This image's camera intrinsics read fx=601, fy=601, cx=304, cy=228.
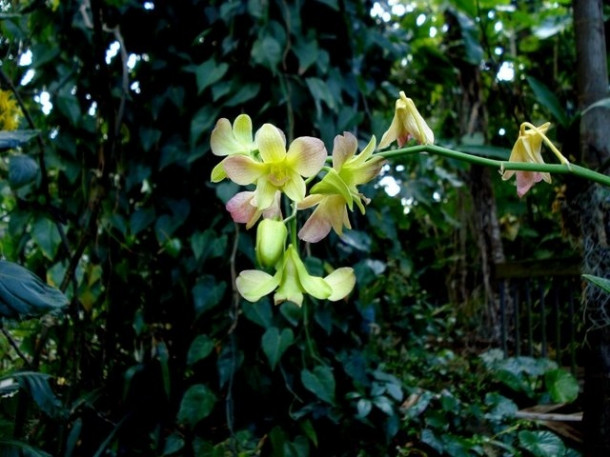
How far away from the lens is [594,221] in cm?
103

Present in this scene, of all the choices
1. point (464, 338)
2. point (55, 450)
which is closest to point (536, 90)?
point (55, 450)

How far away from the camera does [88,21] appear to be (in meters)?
1.38

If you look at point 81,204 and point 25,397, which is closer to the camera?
point 25,397

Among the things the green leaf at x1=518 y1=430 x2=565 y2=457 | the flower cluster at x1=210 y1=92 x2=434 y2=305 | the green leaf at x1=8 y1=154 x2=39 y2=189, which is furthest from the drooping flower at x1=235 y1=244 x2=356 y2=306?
the green leaf at x1=518 y1=430 x2=565 y2=457

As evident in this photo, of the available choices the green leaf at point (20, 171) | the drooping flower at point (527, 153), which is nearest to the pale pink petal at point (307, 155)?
the drooping flower at point (527, 153)

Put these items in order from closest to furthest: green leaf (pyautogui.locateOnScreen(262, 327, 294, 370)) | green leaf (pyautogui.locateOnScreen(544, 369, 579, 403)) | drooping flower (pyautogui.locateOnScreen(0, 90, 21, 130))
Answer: drooping flower (pyautogui.locateOnScreen(0, 90, 21, 130)) < green leaf (pyautogui.locateOnScreen(262, 327, 294, 370)) < green leaf (pyautogui.locateOnScreen(544, 369, 579, 403))

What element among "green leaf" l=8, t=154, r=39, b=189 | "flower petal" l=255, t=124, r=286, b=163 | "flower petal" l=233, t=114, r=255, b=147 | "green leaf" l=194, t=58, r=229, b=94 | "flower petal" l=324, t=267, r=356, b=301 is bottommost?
"flower petal" l=324, t=267, r=356, b=301

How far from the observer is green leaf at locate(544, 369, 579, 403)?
1.60 metres

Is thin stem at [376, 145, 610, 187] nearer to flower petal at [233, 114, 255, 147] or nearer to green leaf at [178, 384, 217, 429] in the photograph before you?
flower petal at [233, 114, 255, 147]

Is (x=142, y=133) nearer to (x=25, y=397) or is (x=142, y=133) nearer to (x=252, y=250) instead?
(x=252, y=250)

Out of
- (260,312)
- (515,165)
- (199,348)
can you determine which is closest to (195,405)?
(199,348)

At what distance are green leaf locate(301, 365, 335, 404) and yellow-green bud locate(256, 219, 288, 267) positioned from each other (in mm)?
890

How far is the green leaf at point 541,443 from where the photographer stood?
1.26 meters

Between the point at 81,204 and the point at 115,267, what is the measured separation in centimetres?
17
